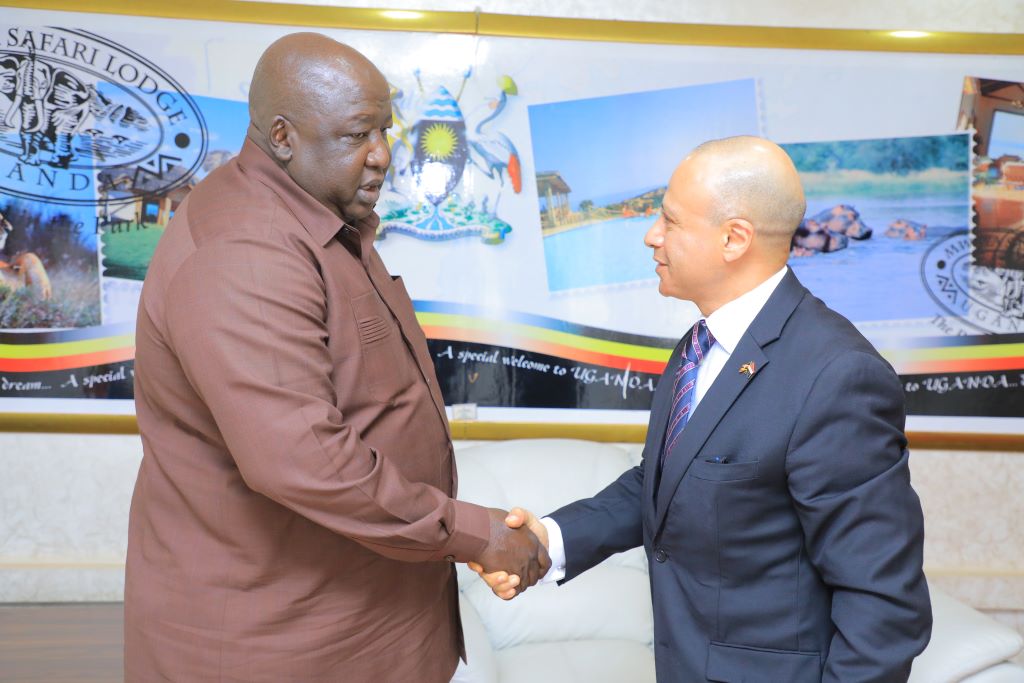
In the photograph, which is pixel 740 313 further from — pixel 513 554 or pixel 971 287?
pixel 971 287

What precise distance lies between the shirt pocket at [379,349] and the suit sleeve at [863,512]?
2.35 ft

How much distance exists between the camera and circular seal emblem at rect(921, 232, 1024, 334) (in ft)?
12.1

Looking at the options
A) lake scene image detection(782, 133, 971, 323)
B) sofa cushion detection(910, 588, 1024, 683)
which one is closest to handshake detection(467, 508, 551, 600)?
sofa cushion detection(910, 588, 1024, 683)

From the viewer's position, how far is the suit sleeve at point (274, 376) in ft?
4.93

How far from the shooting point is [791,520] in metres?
1.62

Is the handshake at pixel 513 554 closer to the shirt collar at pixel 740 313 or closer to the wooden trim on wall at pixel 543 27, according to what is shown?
the shirt collar at pixel 740 313

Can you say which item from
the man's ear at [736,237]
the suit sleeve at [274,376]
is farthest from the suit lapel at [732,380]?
the suit sleeve at [274,376]

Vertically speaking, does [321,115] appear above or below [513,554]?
above

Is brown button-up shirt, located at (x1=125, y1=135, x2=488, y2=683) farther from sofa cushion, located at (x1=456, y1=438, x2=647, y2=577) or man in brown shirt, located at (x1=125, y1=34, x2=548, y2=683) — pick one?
sofa cushion, located at (x1=456, y1=438, x2=647, y2=577)

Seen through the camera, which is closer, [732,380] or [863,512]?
[863,512]

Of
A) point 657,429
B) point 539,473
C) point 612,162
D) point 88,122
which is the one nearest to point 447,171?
point 612,162

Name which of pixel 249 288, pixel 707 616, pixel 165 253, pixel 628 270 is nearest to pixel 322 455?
pixel 249 288

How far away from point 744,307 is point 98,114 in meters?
2.61

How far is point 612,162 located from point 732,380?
6.63ft
